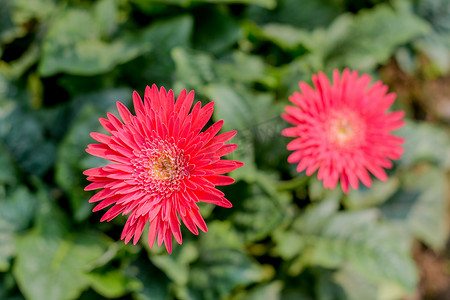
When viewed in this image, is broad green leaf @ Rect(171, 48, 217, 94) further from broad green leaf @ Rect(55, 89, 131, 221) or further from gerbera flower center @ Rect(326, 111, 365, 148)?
gerbera flower center @ Rect(326, 111, 365, 148)

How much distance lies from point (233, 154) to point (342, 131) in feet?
1.70

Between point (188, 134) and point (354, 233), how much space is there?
4.79ft

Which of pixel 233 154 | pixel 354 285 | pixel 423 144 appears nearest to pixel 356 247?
pixel 354 285

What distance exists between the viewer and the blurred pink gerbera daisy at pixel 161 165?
127 centimetres

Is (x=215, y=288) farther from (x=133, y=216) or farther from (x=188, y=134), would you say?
(x=188, y=134)

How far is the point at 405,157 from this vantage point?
8.32 ft

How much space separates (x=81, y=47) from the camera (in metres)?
2.26

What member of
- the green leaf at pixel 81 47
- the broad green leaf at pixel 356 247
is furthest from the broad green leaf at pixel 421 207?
the green leaf at pixel 81 47

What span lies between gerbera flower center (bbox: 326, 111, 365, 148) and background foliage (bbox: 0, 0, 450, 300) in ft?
1.11

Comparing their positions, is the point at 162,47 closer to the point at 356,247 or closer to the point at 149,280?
the point at 149,280

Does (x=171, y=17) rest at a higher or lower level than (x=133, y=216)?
higher

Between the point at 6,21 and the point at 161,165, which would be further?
the point at 6,21

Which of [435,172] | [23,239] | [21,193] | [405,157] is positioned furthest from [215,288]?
[435,172]

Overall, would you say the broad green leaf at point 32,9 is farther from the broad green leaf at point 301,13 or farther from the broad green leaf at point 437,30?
the broad green leaf at point 437,30
